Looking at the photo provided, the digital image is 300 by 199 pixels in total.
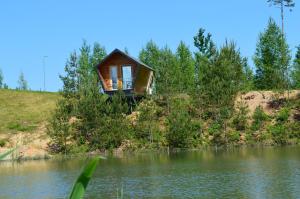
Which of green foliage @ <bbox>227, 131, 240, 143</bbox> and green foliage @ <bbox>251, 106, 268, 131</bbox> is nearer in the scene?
green foliage @ <bbox>227, 131, 240, 143</bbox>

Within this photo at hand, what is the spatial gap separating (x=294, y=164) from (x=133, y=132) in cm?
1898

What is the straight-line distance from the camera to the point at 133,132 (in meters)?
45.1

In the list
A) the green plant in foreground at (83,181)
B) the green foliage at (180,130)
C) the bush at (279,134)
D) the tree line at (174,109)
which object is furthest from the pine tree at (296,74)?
the green plant in foreground at (83,181)

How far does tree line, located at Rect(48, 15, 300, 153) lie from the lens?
4350 cm

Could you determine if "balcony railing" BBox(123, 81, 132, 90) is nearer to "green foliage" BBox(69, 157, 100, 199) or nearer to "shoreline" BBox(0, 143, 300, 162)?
"shoreline" BBox(0, 143, 300, 162)

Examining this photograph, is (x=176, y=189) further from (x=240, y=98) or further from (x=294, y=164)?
(x=240, y=98)

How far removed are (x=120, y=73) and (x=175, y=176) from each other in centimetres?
2434

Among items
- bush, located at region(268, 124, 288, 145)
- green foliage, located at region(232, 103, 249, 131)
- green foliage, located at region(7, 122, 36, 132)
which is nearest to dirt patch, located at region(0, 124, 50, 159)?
green foliage, located at region(7, 122, 36, 132)

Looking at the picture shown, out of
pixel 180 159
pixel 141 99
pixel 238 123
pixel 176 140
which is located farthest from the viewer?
pixel 141 99

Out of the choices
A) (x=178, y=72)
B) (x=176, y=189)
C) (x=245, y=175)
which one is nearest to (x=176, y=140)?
(x=178, y=72)

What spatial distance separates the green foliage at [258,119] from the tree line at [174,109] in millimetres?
85

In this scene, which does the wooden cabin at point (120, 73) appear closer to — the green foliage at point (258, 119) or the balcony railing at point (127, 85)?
the balcony railing at point (127, 85)

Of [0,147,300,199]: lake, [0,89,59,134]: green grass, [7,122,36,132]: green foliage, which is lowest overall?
[0,147,300,199]: lake

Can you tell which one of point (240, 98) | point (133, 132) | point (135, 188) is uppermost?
point (240, 98)
